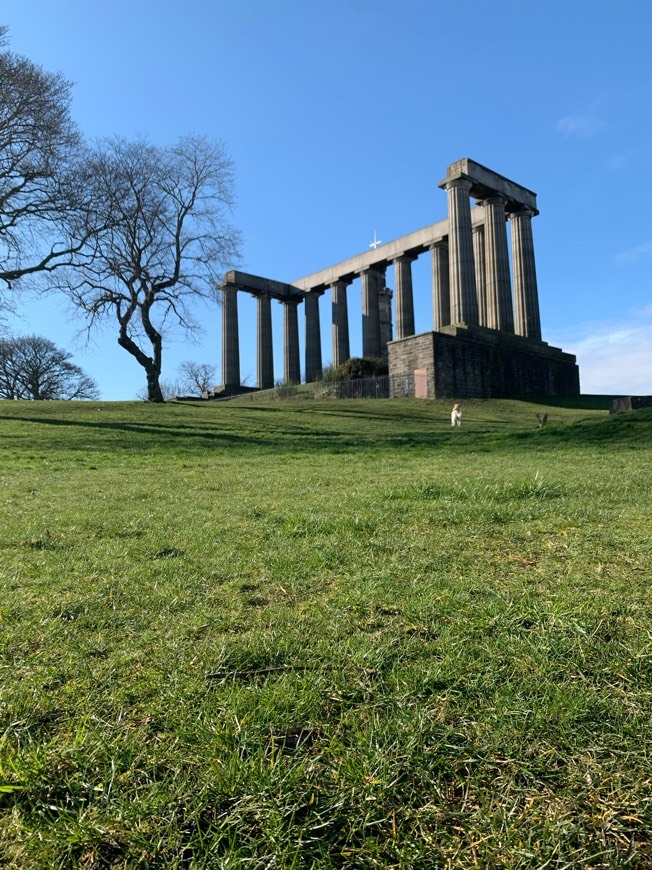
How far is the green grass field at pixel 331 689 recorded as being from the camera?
4.93 feet

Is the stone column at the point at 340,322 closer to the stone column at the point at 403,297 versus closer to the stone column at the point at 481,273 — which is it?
the stone column at the point at 403,297

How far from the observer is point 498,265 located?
43.8 metres

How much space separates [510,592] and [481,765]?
58.3 inches

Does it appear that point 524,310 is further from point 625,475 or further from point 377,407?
point 625,475

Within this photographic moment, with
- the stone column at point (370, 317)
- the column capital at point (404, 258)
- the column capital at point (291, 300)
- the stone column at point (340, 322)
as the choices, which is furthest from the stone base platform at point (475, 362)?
the column capital at point (291, 300)

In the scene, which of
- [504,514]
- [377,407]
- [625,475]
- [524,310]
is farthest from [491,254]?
[504,514]

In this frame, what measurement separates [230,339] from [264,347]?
3536 mm

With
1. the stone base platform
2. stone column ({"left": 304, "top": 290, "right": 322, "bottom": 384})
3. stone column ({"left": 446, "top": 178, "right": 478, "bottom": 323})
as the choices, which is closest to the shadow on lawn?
the stone base platform

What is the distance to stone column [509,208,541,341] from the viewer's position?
4628 cm

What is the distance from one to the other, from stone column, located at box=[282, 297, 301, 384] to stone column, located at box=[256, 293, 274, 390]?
174 centimetres

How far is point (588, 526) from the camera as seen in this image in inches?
178

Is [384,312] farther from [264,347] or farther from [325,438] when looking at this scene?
[325,438]

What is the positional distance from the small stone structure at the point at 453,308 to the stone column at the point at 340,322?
0.32 feet

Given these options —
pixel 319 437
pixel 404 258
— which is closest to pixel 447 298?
pixel 404 258
